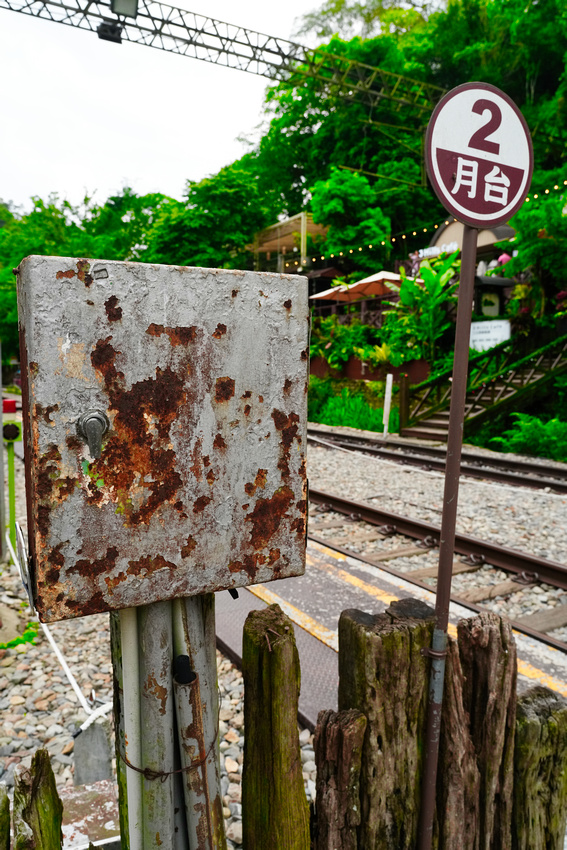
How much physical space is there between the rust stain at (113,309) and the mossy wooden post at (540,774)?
1.46 meters

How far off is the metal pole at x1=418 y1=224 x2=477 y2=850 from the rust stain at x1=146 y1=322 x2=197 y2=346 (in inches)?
28.5

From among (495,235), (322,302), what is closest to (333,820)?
(495,235)

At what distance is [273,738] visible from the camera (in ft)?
4.34

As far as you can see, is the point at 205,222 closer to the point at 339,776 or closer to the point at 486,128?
the point at 486,128

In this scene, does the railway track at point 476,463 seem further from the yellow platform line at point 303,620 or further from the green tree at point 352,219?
the green tree at point 352,219

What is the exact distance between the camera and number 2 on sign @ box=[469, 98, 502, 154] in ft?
4.90

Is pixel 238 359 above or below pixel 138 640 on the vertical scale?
above

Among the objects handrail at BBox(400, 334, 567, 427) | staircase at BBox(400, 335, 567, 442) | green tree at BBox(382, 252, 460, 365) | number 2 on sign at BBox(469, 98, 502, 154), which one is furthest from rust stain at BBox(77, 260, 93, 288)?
green tree at BBox(382, 252, 460, 365)

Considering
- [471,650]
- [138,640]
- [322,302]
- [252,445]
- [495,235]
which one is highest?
[495,235]

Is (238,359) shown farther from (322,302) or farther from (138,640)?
(322,302)

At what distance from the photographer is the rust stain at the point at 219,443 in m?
1.05

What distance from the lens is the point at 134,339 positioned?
0.95 meters

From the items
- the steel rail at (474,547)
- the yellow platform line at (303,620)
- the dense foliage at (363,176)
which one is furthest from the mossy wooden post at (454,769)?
the dense foliage at (363,176)

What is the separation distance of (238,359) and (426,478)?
26.5 feet
